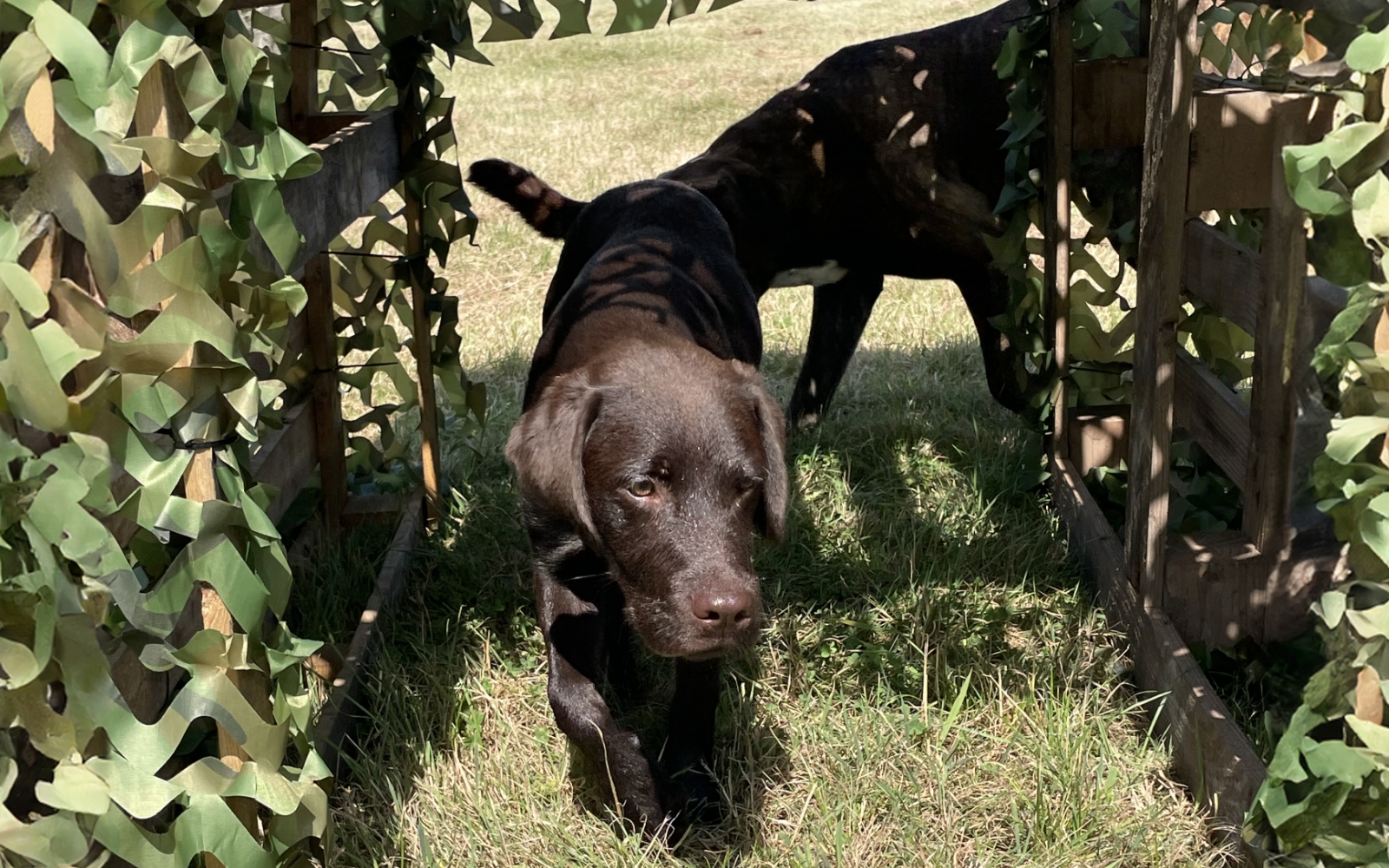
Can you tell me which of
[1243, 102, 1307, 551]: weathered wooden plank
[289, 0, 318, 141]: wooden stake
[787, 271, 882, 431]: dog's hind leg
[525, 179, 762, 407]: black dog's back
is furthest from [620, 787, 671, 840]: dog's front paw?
[787, 271, 882, 431]: dog's hind leg

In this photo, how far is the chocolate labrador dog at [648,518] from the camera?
10.1ft

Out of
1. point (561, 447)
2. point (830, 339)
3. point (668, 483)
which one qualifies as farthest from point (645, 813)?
point (830, 339)

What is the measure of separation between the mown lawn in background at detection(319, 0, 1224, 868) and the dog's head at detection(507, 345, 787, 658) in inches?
20.2

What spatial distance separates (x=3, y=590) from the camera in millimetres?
1848

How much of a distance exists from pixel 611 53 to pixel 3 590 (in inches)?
748

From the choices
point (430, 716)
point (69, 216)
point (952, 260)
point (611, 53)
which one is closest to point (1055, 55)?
point (952, 260)

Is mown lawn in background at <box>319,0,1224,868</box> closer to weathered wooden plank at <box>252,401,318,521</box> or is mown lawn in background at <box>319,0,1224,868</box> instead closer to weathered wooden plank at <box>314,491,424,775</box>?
weathered wooden plank at <box>314,491,424,775</box>

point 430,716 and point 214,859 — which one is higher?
point 214,859

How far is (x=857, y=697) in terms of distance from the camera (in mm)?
3768

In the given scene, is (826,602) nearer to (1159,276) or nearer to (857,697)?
(857,697)

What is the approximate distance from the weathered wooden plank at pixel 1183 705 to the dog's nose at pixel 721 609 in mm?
1151

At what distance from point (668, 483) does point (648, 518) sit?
0.33 ft

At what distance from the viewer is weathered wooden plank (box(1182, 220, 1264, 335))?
3.34 m

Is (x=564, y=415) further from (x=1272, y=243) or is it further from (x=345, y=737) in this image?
(x=1272, y=243)
